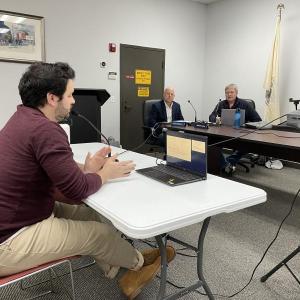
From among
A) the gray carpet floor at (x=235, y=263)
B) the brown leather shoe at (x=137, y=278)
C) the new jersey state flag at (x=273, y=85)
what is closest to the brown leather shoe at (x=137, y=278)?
the brown leather shoe at (x=137, y=278)

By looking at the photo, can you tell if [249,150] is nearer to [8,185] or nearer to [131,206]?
[131,206]

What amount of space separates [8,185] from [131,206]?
0.47 metres

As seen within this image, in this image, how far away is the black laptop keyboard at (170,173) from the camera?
1478 millimetres

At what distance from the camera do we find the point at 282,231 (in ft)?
8.41

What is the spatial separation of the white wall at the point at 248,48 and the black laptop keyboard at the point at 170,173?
386 centimetres

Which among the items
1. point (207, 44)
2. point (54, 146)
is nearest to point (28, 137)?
point (54, 146)

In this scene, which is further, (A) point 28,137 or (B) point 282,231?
(B) point 282,231

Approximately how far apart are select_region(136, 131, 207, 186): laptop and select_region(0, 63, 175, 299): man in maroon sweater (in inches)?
11.0

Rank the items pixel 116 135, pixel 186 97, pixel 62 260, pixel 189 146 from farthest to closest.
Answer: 1. pixel 186 97
2. pixel 116 135
3. pixel 189 146
4. pixel 62 260

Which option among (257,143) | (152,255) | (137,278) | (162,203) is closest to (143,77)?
(257,143)

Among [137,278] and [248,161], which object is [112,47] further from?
[137,278]

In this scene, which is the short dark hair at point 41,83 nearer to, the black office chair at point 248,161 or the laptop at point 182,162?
the laptop at point 182,162

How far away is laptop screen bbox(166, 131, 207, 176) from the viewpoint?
1.46 metres

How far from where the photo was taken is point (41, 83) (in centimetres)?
125
